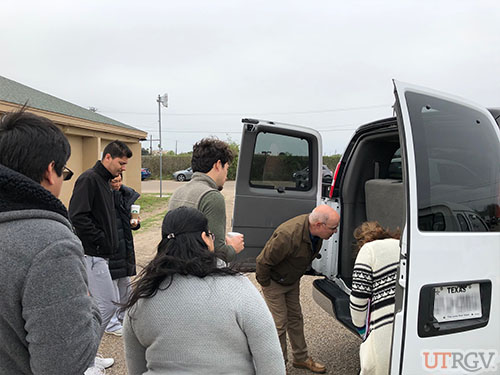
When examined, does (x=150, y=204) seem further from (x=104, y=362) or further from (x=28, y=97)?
(x=104, y=362)

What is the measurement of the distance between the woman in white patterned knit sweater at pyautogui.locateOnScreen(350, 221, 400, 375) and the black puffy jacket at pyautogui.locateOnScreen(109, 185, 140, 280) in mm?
2372

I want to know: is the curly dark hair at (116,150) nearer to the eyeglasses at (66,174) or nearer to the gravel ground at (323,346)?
the gravel ground at (323,346)

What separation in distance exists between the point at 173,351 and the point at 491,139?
1.99 m

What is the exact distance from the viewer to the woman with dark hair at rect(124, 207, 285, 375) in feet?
4.99

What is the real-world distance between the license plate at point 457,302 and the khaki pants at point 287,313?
1.78m

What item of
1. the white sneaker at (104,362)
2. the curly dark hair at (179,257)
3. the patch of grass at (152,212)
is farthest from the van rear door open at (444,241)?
the patch of grass at (152,212)

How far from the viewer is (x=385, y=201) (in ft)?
12.6

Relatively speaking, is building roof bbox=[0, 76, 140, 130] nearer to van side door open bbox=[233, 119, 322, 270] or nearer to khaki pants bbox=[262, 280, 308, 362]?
van side door open bbox=[233, 119, 322, 270]

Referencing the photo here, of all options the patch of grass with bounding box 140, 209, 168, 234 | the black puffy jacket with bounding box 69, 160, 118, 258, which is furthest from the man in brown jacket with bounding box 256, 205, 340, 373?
the patch of grass with bounding box 140, 209, 168, 234

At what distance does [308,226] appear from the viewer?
3.48 metres

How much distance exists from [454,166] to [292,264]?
67.1 inches

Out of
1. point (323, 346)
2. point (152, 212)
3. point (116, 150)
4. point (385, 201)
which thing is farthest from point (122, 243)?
point (152, 212)

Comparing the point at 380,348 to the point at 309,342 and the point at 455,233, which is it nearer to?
the point at 455,233

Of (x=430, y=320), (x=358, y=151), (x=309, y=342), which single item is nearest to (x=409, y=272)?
(x=430, y=320)
